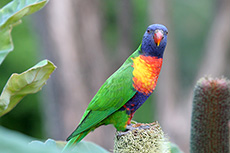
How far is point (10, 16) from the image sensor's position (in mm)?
1610

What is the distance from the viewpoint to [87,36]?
5.34 m

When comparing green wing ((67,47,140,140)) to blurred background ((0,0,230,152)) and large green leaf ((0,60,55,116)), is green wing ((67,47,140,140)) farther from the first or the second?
blurred background ((0,0,230,152))

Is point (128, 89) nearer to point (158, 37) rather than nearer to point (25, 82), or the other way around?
point (158, 37)

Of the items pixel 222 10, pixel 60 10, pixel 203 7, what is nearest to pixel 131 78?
pixel 60 10

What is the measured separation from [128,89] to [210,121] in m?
0.53

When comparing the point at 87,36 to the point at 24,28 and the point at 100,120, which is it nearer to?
the point at 100,120

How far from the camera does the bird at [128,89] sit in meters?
1.73

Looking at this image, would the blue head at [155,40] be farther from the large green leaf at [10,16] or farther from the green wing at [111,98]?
the large green leaf at [10,16]

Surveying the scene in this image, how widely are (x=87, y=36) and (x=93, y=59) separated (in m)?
0.39

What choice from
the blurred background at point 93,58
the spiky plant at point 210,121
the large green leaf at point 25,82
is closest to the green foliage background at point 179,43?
the blurred background at point 93,58

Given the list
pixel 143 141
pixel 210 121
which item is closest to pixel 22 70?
pixel 210 121

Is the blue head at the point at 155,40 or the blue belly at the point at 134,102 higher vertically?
the blue head at the point at 155,40

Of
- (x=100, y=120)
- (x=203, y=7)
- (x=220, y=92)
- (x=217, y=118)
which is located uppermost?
(x=203, y=7)

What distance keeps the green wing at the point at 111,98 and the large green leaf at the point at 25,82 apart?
331 millimetres
